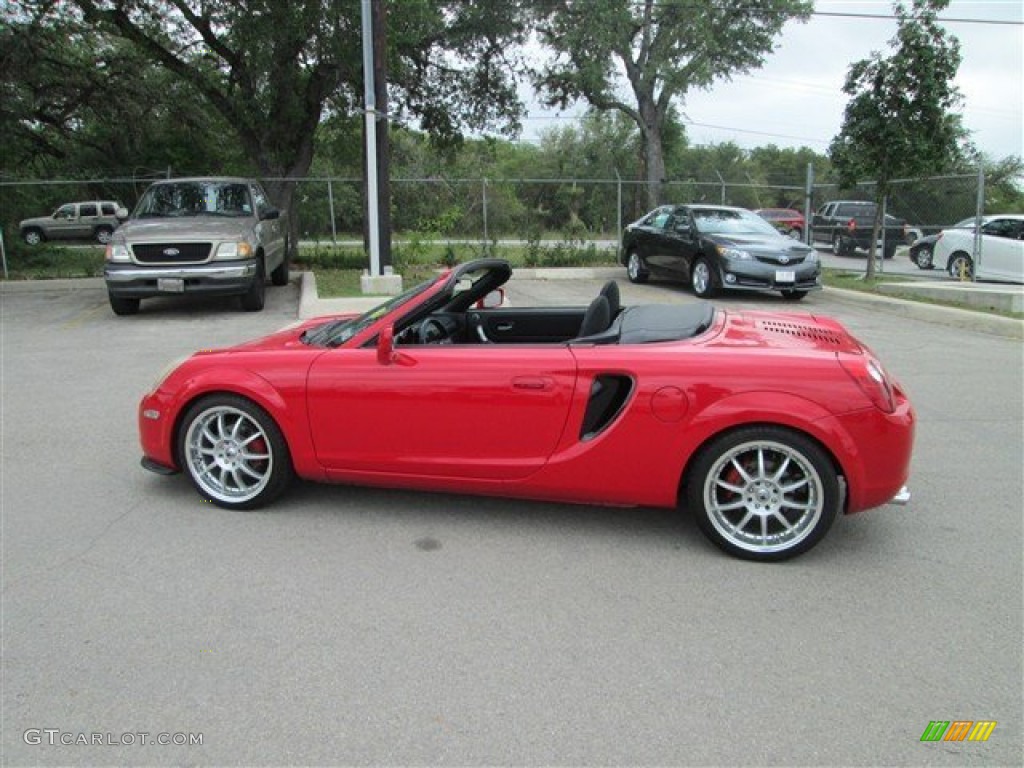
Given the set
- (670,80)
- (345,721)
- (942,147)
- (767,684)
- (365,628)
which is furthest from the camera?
(670,80)

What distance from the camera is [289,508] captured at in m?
4.39

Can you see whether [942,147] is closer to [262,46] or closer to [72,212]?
[262,46]

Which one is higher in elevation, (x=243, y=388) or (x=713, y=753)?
(x=243, y=388)

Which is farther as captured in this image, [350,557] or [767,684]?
[350,557]

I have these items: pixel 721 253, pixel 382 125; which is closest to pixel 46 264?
pixel 382 125

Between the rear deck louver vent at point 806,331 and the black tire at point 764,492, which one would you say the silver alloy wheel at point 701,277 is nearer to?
the rear deck louver vent at point 806,331

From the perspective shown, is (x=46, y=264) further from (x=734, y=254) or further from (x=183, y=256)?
(x=734, y=254)

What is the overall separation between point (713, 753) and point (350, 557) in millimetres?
1969

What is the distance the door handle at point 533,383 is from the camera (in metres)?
3.81

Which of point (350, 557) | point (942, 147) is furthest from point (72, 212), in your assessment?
point (350, 557)

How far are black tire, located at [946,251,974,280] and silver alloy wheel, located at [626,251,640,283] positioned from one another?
245 inches

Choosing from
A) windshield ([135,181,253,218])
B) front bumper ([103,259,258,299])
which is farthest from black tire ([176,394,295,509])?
windshield ([135,181,253,218])

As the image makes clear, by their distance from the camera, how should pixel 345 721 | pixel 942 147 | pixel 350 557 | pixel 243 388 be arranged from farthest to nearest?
pixel 942 147 < pixel 243 388 < pixel 350 557 < pixel 345 721

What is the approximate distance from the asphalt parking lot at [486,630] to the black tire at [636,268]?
34.8 ft
